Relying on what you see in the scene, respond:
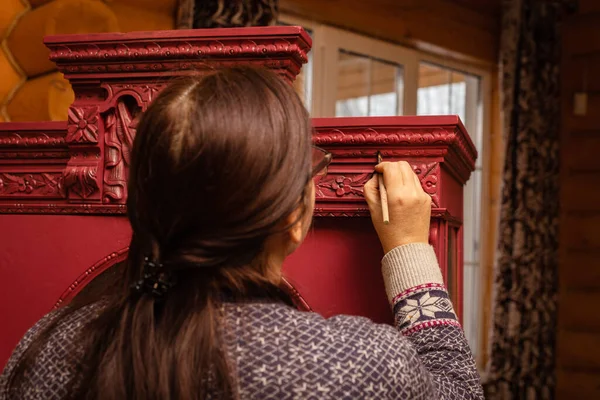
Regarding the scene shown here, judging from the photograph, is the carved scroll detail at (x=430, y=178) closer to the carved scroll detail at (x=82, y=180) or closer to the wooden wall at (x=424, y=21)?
the carved scroll detail at (x=82, y=180)

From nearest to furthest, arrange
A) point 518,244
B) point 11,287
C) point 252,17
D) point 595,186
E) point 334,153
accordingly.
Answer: point 334,153
point 11,287
point 252,17
point 518,244
point 595,186

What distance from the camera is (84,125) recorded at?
1066 millimetres

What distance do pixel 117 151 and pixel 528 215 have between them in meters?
2.61

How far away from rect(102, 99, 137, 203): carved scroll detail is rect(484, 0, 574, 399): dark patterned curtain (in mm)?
2563

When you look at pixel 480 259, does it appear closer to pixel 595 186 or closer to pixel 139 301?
pixel 595 186

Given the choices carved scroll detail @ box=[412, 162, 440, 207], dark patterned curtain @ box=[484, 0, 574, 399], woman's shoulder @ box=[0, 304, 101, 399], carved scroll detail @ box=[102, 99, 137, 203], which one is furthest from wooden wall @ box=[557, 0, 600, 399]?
woman's shoulder @ box=[0, 304, 101, 399]

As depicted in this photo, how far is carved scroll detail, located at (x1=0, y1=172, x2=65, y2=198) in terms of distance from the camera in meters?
1.12

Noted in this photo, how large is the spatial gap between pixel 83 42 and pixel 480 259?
2.93 metres

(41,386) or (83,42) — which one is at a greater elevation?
(83,42)

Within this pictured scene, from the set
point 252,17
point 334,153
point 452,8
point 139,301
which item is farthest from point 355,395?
point 452,8

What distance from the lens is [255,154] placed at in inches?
26.1

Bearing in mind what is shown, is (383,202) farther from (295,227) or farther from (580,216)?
(580,216)

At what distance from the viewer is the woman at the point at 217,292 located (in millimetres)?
661

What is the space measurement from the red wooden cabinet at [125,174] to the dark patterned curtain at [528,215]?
89.4 inches
